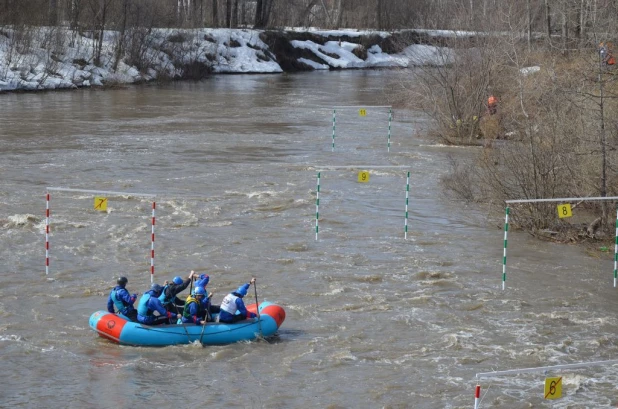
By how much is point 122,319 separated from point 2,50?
109 feet

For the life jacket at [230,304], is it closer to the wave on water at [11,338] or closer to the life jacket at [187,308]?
the life jacket at [187,308]

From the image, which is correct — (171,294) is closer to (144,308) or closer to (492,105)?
(144,308)

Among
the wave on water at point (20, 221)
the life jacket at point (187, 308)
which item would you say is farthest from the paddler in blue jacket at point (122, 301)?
the wave on water at point (20, 221)

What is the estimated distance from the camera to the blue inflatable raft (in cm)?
1191

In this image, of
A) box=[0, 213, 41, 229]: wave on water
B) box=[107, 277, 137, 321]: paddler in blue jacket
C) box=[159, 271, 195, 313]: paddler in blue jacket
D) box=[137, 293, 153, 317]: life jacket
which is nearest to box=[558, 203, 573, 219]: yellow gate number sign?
box=[159, 271, 195, 313]: paddler in blue jacket

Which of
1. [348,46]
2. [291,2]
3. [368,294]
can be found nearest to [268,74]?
[348,46]

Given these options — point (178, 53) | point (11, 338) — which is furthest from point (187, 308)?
point (178, 53)

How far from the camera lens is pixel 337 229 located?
1847 centimetres

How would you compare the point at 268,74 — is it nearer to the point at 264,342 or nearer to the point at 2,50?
Result: the point at 2,50

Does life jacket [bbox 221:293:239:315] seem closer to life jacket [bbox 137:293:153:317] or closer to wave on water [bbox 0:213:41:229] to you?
life jacket [bbox 137:293:153:317]

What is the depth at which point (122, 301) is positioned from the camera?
12133mm

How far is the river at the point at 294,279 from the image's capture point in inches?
438

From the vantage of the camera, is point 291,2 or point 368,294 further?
point 291,2

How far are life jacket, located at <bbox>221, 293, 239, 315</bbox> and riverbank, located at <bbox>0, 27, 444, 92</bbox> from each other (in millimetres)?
18802
